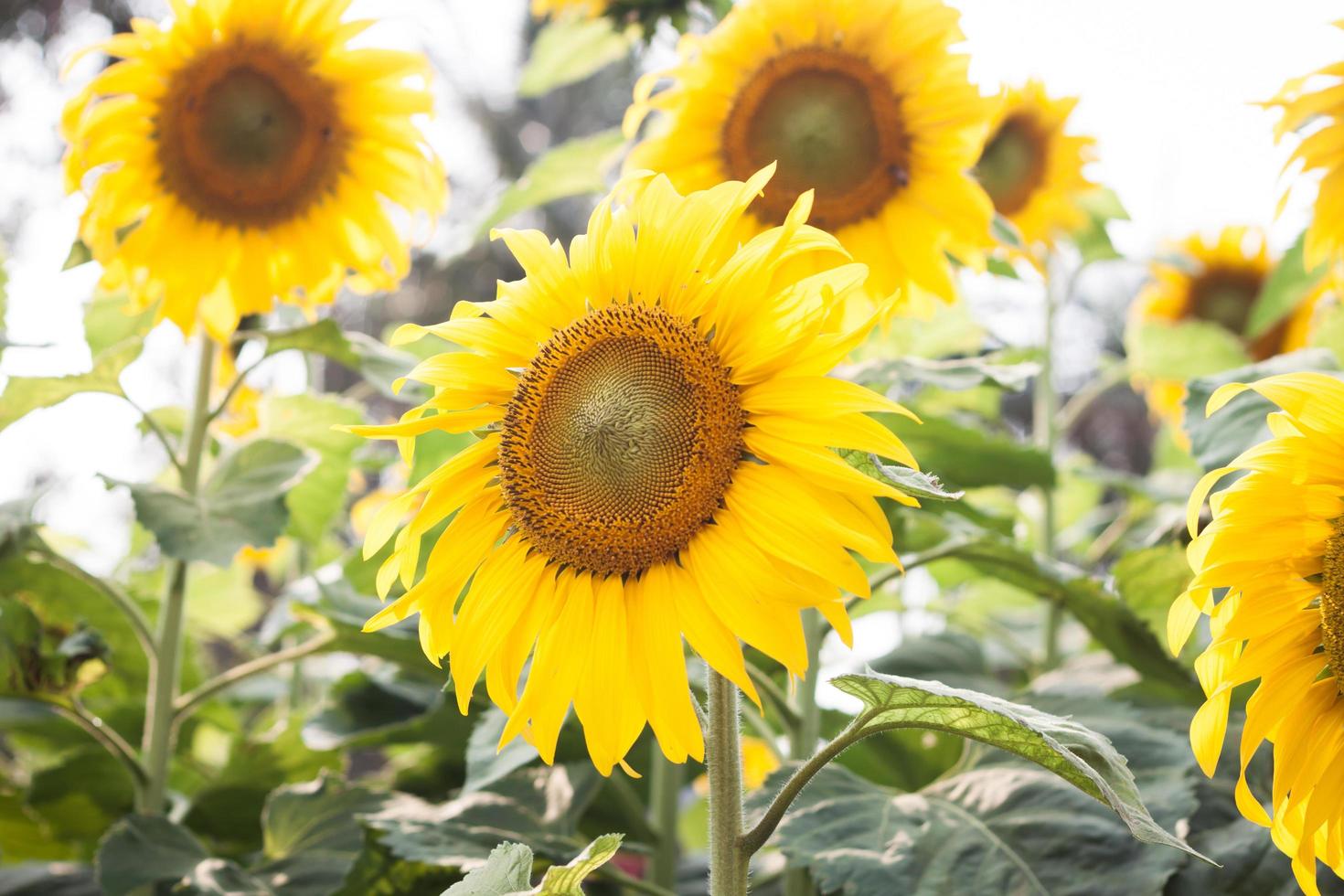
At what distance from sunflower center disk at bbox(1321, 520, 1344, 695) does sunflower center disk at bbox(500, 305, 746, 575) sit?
18.8 inches

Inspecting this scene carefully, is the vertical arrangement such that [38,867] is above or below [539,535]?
below

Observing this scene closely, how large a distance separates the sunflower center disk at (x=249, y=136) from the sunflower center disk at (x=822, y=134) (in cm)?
64

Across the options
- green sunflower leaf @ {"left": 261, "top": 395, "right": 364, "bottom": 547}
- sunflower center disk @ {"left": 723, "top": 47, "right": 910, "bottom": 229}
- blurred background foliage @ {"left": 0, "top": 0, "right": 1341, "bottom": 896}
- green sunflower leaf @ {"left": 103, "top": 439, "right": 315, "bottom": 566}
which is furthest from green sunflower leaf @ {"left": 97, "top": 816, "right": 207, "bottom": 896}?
sunflower center disk @ {"left": 723, "top": 47, "right": 910, "bottom": 229}

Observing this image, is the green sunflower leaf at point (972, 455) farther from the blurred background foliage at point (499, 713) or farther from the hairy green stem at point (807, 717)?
the hairy green stem at point (807, 717)

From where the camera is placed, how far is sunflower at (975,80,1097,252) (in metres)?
2.55

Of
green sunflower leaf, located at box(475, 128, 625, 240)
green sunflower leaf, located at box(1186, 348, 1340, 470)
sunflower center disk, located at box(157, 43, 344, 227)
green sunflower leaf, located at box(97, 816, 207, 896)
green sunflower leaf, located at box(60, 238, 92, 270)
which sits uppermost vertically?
sunflower center disk, located at box(157, 43, 344, 227)

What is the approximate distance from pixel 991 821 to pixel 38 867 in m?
1.33

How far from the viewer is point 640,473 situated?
3.43ft

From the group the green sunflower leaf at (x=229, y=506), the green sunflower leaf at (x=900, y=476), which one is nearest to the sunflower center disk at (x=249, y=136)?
the green sunflower leaf at (x=229, y=506)

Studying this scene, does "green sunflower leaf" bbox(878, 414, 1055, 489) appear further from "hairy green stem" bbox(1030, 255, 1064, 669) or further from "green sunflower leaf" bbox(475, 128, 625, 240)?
"green sunflower leaf" bbox(475, 128, 625, 240)

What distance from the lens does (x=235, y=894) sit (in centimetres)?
140

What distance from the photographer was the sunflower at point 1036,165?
2551 millimetres

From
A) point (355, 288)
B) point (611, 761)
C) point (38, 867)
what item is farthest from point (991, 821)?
point (38, 867)

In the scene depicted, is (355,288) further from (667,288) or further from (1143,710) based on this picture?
(1143,710)
